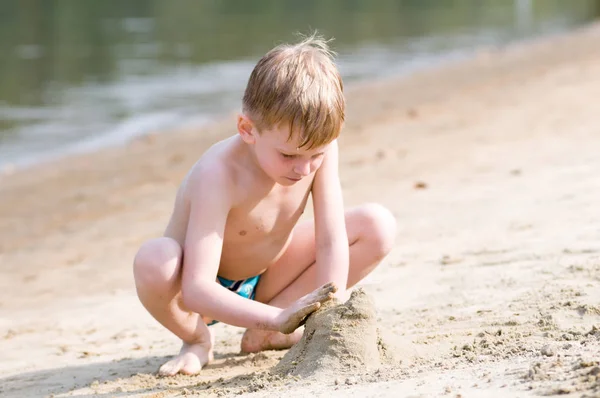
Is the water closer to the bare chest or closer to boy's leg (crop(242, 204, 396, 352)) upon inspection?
boy's leg (crop(242, 204, 396, 352))

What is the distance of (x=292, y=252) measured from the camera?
3529mm

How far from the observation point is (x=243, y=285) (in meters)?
3.52

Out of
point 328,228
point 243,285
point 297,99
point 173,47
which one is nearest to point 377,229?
point 328,228

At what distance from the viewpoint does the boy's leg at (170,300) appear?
318 centimetres

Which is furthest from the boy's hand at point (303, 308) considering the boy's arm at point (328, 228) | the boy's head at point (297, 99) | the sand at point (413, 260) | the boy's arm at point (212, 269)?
the boy's head at point (297, 99)

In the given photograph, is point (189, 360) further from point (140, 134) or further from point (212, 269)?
point (140, 134)

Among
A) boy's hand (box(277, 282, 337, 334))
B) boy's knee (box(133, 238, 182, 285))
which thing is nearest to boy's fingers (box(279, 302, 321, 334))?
boy's hand (box(277, 282, 337, 334))

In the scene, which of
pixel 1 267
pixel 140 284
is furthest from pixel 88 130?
pixel 140 284

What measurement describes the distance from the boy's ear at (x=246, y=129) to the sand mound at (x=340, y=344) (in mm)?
584

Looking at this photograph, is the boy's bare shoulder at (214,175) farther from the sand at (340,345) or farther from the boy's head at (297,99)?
the sand at (340,345)

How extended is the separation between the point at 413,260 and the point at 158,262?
1.61 m

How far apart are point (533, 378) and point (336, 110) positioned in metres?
1.00

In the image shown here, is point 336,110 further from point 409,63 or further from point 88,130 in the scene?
point 409,63

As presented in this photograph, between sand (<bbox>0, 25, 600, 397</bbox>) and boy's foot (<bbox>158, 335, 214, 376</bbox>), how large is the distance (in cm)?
4
